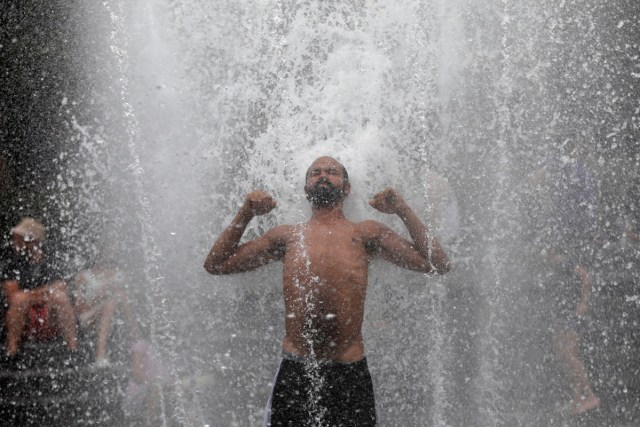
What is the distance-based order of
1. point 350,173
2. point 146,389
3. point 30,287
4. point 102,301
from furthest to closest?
1. point 30,287
2. point 102,301
3. point 146,389
4. point 350,173

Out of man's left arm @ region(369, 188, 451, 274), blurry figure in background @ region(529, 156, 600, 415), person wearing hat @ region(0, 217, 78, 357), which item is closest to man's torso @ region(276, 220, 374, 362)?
man's left arm @ region(369, 188, 451, 274)

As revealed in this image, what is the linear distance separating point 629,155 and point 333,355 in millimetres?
3498

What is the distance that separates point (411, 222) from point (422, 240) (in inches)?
3.9

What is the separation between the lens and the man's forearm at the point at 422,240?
3158 mm

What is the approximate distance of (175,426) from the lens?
166 inches

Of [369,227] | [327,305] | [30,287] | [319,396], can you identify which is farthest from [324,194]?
[30,287]

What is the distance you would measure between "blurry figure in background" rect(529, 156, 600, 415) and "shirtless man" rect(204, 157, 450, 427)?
1.49 metres

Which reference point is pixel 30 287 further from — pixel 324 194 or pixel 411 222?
pixel 411 222

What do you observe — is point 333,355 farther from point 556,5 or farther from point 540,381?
point 556,5

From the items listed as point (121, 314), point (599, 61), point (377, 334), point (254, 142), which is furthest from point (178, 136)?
point (599, 61)

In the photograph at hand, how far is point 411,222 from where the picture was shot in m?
3.16

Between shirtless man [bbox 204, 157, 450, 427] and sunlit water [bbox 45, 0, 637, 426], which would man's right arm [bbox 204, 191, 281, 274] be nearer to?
shirtless man [bbox 204, 157, 450, 427]

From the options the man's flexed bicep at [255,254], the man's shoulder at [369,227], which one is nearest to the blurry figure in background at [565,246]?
the man's shoulder at [369,227]

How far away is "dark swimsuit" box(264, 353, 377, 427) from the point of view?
301 centimetres
